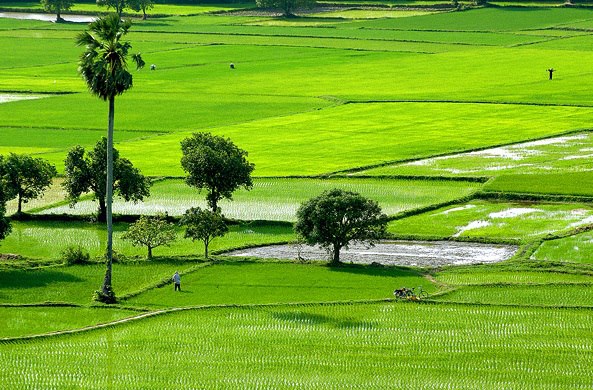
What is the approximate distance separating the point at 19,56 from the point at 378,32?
4442 centimetres

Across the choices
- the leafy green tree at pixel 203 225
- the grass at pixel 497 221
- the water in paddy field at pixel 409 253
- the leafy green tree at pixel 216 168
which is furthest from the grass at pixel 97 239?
the grass at pixel 497 221

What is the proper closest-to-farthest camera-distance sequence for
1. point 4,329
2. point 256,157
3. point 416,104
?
point 4,329, point 256,157, point 416,104

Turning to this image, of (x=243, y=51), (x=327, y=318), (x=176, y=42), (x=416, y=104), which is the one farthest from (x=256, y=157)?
(x=176, y=42)

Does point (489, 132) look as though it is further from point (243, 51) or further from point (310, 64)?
point (243, 51)

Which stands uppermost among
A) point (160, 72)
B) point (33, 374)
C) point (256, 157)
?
point (160, 72)

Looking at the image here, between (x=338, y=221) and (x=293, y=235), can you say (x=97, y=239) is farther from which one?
(x=338, y=221)

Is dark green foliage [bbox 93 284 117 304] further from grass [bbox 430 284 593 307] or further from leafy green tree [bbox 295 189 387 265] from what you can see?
grass [bbox 430 284 593 307]

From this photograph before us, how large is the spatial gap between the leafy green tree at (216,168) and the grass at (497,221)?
790 cm

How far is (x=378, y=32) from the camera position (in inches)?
6437

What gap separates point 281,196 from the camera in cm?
7119

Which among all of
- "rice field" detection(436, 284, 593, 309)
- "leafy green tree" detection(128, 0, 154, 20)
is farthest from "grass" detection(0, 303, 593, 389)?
"leafy green tree" detection(128, 0, 154, 20)

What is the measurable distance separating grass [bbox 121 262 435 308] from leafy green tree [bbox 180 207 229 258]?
1.73 metres

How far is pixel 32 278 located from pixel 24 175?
13.4 metres

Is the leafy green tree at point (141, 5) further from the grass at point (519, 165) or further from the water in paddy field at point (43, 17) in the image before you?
the grass at point (519, 165)
